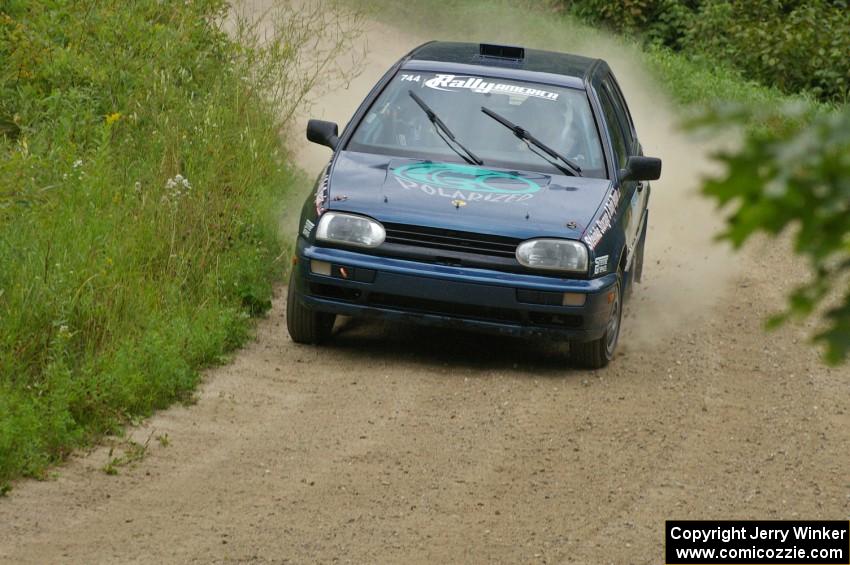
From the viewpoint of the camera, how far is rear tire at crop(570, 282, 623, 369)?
791 centimetres

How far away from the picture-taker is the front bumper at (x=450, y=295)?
7.40m

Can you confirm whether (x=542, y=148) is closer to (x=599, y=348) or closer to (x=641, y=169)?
(x=641, y=169)

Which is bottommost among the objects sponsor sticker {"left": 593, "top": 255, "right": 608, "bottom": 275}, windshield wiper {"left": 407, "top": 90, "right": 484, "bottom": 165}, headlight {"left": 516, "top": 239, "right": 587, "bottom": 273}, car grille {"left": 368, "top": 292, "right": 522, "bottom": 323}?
car grille {"left": 368, "top": 292, "right": 522, "bottom": 323}

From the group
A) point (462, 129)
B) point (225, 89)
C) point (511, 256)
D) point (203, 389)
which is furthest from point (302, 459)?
point (225, 89)

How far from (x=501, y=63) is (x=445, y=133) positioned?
859 mm

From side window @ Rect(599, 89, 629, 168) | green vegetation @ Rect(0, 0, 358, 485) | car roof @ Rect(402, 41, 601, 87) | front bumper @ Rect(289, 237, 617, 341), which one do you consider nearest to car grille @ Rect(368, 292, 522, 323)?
front bumper @ Rect(289, 237, 617, 341)

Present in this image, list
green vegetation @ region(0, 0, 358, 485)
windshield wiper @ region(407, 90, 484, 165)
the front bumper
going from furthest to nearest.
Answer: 1. windshield wiper @ region(407, 90, 484, 165)
2. the front bumper
3. green vegetation @ region(0, 0, 358, 485)

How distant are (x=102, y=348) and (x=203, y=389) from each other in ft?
1.89

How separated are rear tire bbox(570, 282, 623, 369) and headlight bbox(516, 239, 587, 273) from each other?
1.70 ft

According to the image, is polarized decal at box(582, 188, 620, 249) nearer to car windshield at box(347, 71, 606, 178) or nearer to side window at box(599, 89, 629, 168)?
car windshield at box(347, 71, 606, 178)

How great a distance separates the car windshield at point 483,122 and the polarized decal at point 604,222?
23 centimetres

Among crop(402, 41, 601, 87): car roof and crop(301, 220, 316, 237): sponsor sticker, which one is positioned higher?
crop(402, 41, 601, 87): car roof

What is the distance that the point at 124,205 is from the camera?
8578 mm

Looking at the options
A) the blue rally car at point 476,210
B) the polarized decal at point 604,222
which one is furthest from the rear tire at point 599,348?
the polarized decal at point 604,222
